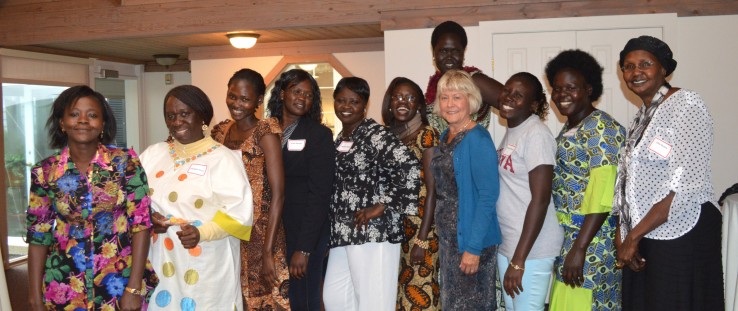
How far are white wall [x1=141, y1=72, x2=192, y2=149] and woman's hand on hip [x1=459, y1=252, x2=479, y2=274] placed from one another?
8.59m

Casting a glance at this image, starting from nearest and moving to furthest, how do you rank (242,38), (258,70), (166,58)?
(242,38) → (258,70) → (166,58)

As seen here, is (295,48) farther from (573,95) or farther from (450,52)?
(573,95)

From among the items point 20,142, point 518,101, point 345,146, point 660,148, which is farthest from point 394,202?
point 20,142

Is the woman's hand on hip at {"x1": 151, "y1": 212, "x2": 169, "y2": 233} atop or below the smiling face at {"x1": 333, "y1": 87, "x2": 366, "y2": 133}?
below

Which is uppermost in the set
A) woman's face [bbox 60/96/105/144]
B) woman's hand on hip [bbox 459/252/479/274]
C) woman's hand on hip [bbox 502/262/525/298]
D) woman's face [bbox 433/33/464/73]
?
woman's face [bbox 433/33/464/73]

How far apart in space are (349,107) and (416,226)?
2.34ft

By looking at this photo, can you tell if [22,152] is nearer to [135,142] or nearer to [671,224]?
[135,142]

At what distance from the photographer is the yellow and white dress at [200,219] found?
2.74m

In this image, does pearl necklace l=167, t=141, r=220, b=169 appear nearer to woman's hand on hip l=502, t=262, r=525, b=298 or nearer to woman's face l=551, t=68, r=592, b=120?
woman's hand on hip l=502, t=262, r=525, b=298

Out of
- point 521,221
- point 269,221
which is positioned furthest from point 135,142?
point 521,221

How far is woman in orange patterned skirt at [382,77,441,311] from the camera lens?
3240mm

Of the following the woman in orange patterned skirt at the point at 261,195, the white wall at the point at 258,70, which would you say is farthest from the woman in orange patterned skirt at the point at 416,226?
the white wall at the point at 258,70

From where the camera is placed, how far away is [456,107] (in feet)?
9.77

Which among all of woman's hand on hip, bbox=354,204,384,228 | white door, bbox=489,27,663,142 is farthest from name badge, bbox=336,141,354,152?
white door, bbox=489,27,663,142
